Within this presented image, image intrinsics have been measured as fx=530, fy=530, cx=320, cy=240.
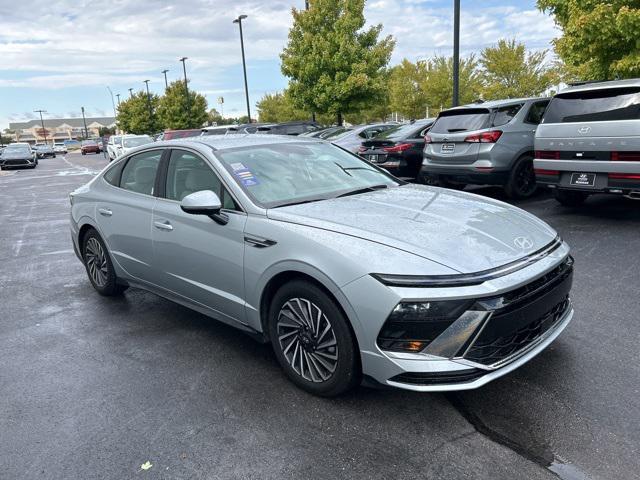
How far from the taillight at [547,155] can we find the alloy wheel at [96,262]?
18.7 ft

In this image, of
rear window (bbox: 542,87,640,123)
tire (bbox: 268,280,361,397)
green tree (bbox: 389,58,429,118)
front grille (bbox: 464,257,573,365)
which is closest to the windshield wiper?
tire (bbox: 268,280,361,397)

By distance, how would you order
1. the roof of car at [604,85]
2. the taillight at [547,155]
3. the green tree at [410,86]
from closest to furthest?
the roof of car at [604,85]
the taillight at [547,155]
the green tree at [410,86]

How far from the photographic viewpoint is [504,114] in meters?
8.55

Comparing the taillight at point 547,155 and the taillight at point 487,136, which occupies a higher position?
the taillight at point 487,136

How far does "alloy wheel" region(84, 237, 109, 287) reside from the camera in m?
5.20

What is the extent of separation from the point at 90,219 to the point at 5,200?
1162 cm

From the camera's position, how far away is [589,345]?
3666 millimetres

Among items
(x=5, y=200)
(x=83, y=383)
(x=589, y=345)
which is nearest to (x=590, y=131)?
(x=589, y=345)

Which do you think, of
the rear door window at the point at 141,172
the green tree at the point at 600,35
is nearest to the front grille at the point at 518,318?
the rear door window at the point at 141,172

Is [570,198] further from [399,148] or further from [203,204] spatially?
[203,204]

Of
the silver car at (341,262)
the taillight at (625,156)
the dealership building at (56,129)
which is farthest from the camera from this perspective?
the dealership building at (56,129)

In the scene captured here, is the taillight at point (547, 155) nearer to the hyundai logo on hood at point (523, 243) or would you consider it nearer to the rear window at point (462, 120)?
the rear window at point (462, 120)

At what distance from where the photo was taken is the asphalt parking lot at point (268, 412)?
260 cm

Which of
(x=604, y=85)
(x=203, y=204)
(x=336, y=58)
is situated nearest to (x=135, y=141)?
(x=336, y=58)
